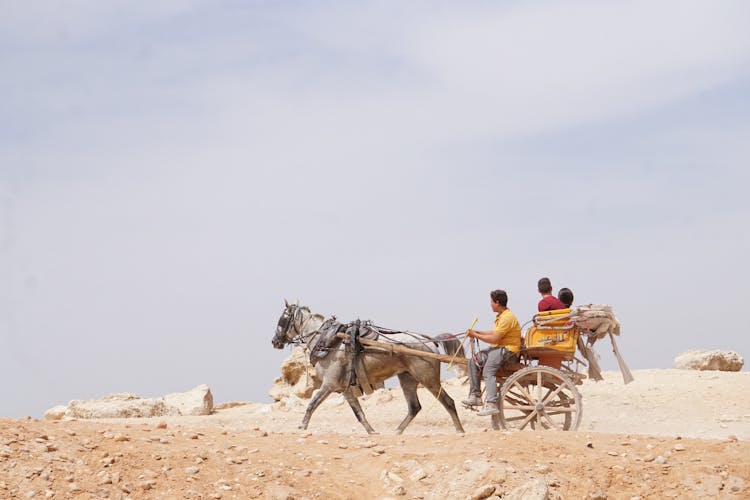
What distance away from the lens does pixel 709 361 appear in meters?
23.8

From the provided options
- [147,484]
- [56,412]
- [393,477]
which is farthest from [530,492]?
[56,412]

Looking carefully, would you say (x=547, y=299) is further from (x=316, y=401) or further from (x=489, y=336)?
(x=316, y=401)

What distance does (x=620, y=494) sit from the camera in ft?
31.1

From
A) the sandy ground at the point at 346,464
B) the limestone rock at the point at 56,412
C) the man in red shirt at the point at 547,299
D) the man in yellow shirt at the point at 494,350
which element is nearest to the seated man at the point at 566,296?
the man in red shirt at the point at 547,299

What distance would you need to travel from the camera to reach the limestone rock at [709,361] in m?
23.8

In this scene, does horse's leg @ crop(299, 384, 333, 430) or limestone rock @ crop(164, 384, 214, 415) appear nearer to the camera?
horse's leg @ crop(299, 384, 333, 430)

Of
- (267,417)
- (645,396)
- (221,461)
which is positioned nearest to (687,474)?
(221,461)

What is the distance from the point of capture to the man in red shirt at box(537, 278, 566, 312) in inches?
512

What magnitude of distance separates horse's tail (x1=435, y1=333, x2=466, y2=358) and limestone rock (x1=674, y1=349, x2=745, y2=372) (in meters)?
11.9

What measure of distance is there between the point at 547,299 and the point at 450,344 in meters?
2.02

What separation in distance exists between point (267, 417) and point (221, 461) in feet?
34.5

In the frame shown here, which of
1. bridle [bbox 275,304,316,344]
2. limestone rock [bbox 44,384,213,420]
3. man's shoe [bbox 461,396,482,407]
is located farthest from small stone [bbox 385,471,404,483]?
limestone rock [bbox 44,384,213,420]

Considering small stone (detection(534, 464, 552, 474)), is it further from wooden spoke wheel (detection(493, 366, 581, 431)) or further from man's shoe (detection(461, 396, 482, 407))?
man's shoe (detection(461, 396, 482, 407))

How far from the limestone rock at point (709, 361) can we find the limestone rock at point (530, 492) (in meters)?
15.8
